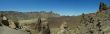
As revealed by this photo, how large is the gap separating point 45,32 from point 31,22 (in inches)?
89.2

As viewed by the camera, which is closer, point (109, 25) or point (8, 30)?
point (8, 30)

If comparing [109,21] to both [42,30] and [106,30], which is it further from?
[42,30]

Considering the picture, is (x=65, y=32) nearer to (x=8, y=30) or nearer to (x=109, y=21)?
(x=109, y=21)

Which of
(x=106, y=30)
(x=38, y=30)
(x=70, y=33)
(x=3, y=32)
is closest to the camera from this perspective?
(x=3, y=32)

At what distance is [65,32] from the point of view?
57656mm

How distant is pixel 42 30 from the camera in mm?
23953

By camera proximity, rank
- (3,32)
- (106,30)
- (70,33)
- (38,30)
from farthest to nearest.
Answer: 1. (70,33)
2. (38,30)
3. (106,30)
4. (3,32)

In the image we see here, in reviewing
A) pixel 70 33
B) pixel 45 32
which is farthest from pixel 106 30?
pixel 70 33

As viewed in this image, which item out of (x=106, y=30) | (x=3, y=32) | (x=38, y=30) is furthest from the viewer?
(x=38, y=30)

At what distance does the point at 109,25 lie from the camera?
73.3 ft

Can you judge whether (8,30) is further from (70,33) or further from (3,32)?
(70,33)

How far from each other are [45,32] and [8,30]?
1218 centimetres

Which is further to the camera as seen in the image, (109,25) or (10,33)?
(109,25)

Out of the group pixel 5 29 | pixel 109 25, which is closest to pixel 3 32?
pixel 5 29
